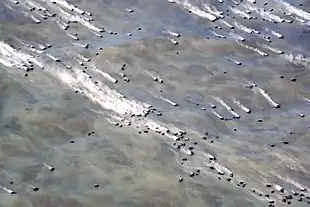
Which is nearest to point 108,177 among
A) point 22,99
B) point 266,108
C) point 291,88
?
point 22,99

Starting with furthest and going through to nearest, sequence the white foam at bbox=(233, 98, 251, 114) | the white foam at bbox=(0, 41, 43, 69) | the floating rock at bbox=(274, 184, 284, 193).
Answer: the white foam at bbox=(0, 41, 43, 69) < the white foam at bbox=(233, 98, 251, 114) < the floating rock at bbox=(274, 184, 284, 193)

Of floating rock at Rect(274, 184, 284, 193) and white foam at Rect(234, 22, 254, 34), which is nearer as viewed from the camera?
floating rock at Rect(274, 184, 284, 193)

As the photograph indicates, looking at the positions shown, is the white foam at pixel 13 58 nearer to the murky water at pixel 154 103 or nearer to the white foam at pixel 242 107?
the murky water at pixel 154 103

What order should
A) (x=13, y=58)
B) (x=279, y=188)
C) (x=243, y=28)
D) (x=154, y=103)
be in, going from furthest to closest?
1. (x=243, y=28)
2. (x=13, y=58)
3. (x=154, y=103)
4. (x=279, y=188)

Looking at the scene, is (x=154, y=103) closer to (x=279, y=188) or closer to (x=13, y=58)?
(x=279, y=188)

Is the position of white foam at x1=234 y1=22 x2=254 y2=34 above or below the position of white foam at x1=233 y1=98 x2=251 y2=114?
above

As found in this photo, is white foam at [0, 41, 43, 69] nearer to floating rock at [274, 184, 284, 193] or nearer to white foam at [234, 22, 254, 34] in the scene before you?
white foam at [234, 22, 254, 34]

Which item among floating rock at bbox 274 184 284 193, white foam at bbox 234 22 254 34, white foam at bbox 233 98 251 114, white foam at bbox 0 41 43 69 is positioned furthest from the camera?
white foam at bbox 234 22 254 34

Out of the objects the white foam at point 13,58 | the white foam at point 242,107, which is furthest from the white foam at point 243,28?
the white foam at point 13,58

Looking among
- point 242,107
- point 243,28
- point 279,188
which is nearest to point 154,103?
point 242,107

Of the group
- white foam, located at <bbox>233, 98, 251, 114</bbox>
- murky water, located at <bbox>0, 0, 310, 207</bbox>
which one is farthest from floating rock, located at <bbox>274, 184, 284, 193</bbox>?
white foam, located at <bbox>233, 98, 251, 114</bbox>
